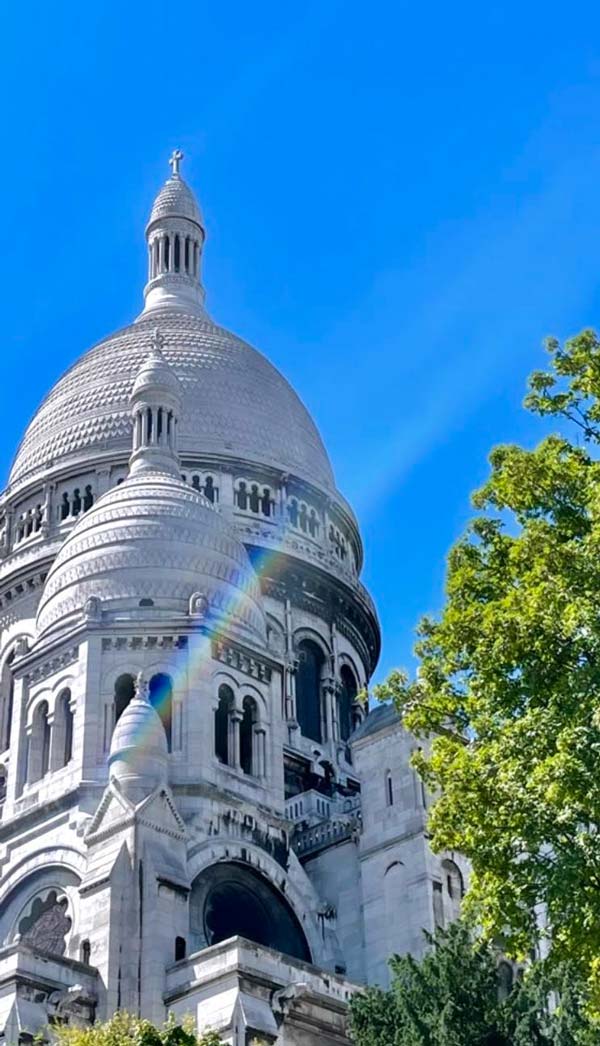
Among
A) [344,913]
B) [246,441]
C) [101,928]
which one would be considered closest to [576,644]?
[101,928]

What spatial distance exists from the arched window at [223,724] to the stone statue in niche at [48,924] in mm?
6231

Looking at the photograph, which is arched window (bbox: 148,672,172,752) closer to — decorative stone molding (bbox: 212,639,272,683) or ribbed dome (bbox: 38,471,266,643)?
decorative stone molding (bbox: 212,639,272,683)

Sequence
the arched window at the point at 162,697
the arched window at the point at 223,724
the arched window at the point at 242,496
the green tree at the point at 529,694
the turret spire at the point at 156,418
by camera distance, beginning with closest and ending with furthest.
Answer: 1. the green tree at the point at 529,694
2. the arched window at the point at 162,697
3. the arched window at the point at 223,724
4. the turret spire at the point at 156,418
5. the arched window at the point at 242,496

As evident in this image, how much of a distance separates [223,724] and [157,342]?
24.2m

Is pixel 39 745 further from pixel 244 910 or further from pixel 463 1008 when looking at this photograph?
pixel 463 1008

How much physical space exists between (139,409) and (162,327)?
14.7 m

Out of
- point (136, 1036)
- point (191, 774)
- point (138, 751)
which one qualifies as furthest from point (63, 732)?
point (136, 1036)

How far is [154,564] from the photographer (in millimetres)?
52750

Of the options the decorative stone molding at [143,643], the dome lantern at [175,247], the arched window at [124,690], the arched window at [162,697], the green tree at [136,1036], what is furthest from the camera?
the dome lantern at [175,247]

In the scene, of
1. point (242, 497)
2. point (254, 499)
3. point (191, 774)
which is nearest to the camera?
point (191, 774)

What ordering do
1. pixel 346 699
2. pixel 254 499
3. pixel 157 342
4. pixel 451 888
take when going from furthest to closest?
1. pixel 157 342
2. pixel 254 499
3. pixel 346 699
4. pixel 451 888

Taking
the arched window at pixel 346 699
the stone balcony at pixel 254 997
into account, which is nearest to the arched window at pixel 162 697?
the stone balcony at pixel 254 997

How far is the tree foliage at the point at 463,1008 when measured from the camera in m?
31.9

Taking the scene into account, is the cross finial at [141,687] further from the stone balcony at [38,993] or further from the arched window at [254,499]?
the arched window at [254,499]
